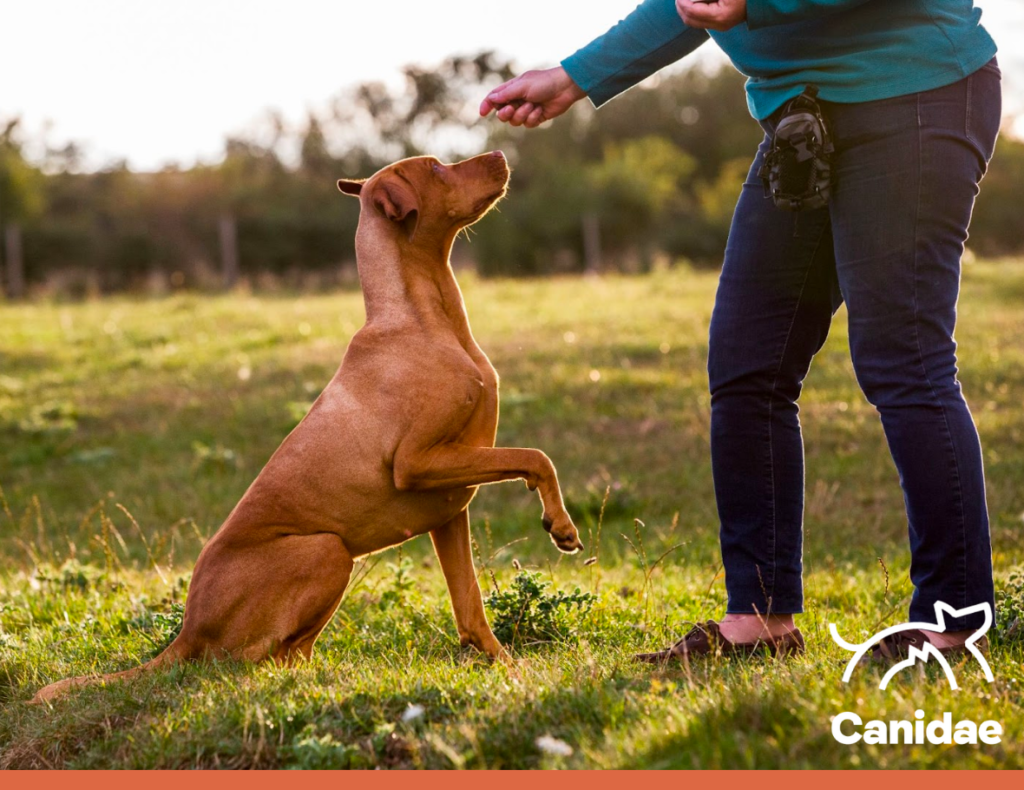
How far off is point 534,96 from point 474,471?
1259 mm

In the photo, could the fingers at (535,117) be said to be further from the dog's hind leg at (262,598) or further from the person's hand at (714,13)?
the dog's hind leg at (262,598)

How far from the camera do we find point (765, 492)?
3404mm

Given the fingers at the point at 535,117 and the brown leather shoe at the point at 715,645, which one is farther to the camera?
the fingers at the point at 535,117

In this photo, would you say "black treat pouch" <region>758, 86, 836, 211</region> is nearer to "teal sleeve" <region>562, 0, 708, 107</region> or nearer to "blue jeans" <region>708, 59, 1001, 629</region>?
"blue jeans" <region>708, 59, 1001, 629</region>

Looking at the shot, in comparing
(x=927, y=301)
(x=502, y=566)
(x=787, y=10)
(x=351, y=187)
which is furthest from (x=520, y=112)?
(x=502, y=566)

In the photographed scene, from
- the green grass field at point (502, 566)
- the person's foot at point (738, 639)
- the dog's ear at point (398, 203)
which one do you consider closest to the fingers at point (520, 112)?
the dog's ear at point (398, 203)

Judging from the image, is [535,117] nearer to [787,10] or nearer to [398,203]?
[398,203]

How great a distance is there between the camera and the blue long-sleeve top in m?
3.00

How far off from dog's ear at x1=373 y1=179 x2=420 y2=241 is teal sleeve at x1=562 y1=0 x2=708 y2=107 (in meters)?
0.68

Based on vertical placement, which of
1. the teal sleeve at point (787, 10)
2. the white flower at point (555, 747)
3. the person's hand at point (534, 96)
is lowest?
the white flower at point (555, 747)

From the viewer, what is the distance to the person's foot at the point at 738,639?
330 cm

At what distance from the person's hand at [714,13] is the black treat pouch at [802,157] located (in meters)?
0.29

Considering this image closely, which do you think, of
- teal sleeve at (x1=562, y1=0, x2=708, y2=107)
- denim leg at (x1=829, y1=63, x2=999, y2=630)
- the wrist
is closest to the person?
denim leg at (x1=829, y1=63, x2=999, y2=630)

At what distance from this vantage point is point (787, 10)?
3014mm
